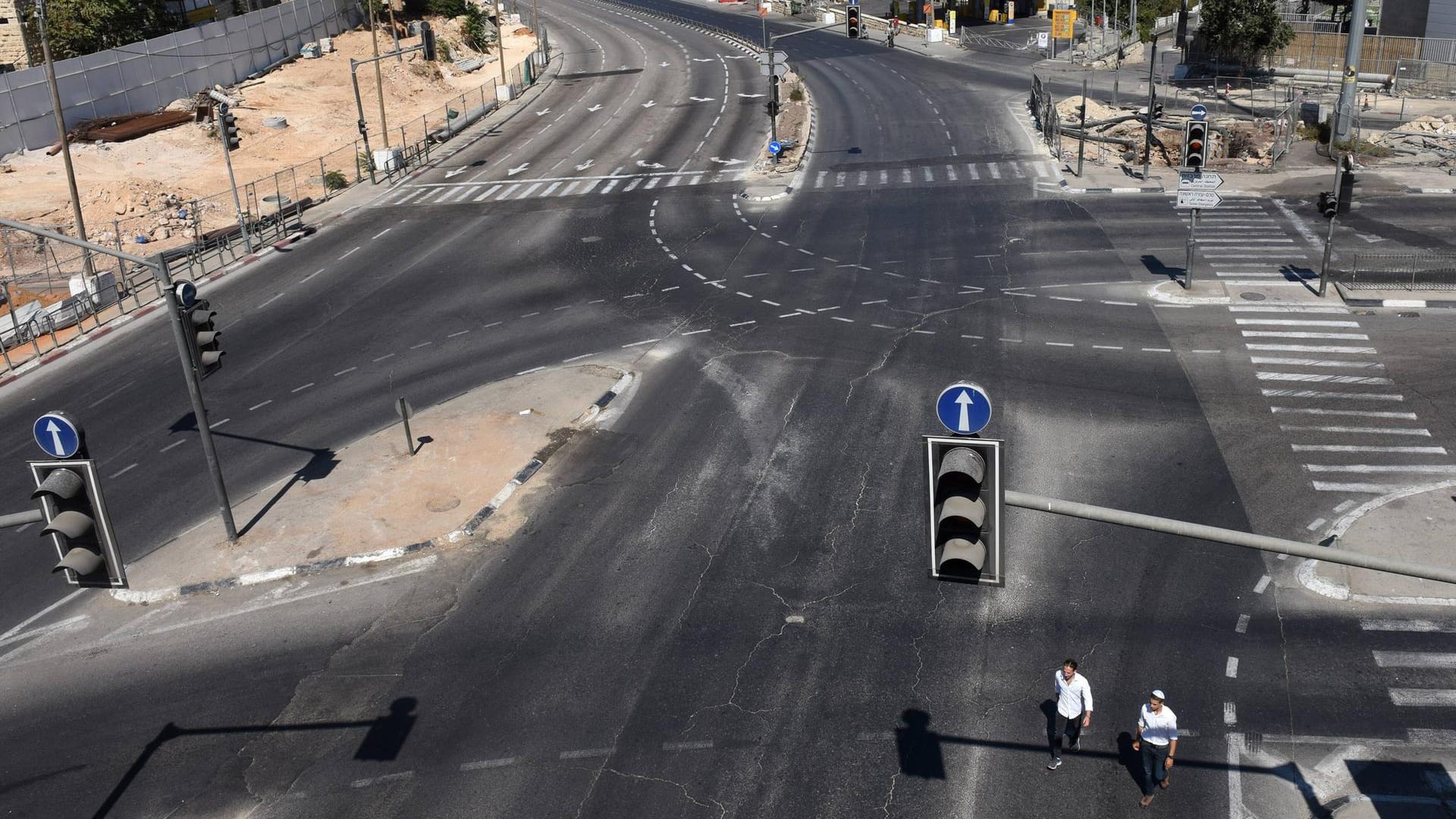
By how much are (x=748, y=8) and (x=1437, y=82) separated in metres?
74.4

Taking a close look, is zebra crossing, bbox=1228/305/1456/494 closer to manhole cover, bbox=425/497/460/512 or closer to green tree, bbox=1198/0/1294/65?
manhole cover, bbox=425/497/460/512

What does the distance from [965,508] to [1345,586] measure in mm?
13095

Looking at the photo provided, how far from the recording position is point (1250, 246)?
39.6 meters

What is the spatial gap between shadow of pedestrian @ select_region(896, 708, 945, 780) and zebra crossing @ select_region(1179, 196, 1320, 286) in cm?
2421

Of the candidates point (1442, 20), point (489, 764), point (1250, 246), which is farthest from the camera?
point (1442, 20)

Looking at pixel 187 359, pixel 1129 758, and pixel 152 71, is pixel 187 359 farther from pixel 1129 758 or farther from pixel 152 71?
pixel 152 71

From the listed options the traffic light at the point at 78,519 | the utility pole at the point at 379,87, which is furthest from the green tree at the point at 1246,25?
the traffic light at the point at 78,519

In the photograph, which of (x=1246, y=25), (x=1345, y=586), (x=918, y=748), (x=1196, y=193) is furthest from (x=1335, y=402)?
(x=1246, y=25)

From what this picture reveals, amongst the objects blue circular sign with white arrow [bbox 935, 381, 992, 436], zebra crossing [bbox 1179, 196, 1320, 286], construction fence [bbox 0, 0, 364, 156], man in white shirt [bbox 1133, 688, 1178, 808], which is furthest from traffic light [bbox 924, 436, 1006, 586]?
construction fence [bbox 0, 0, 364, 156]

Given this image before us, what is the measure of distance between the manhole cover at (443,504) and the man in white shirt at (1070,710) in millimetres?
13105

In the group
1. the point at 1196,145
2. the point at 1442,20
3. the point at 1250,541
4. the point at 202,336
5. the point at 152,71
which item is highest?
the point at 1250,541

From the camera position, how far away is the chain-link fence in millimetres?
37688

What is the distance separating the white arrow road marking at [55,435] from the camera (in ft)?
45.9

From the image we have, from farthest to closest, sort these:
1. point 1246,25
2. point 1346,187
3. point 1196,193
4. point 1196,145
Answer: point 1246,25 < point 1196,145 < point 1196,193 < point 1346,187
